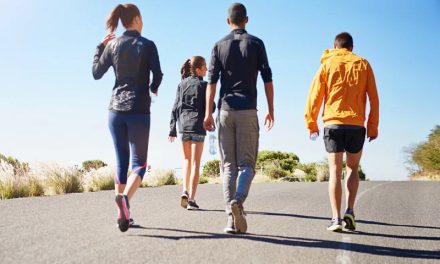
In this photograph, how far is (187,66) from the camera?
7.49 meters

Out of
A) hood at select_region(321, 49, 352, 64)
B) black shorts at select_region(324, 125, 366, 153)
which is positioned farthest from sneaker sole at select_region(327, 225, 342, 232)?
hood at select_region(321, 49, 352, 64)

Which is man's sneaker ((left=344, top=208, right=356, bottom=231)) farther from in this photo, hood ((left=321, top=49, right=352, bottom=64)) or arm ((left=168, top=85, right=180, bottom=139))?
arm ((left=168, top=85, right=180, bottom=139))

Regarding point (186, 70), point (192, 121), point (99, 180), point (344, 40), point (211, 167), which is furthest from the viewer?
point (211, 167)

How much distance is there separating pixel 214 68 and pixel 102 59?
1255 millimetres

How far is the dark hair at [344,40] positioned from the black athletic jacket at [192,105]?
232cm

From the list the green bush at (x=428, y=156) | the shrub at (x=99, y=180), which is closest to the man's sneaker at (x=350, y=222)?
the shrub at (x=99, y=180)

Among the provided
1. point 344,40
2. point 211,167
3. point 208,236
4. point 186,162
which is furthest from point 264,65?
point 211,167

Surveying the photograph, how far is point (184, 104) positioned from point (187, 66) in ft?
2.07

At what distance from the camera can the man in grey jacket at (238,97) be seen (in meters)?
4.98

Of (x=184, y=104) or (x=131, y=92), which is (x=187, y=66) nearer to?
(x=184, y=104)

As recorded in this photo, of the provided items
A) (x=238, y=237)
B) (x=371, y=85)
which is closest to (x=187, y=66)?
(x=371, y=85)

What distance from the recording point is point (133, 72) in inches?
197

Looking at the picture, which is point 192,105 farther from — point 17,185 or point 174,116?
point 17,185

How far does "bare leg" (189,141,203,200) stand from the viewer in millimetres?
7203
